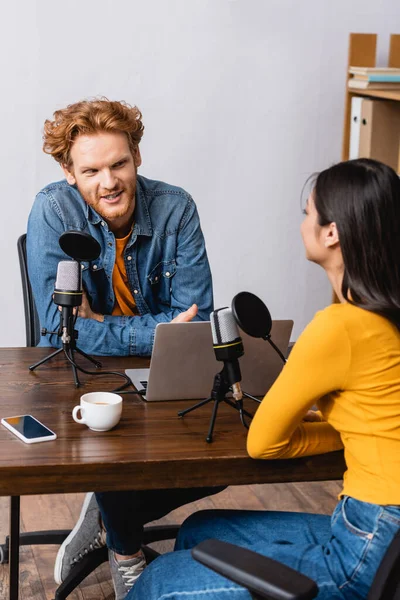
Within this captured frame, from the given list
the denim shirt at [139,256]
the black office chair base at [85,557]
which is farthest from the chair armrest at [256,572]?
the black office chair base at [85,557]

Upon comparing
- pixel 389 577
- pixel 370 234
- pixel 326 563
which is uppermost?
pixel 370 234

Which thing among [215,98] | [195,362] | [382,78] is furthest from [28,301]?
[382,78]

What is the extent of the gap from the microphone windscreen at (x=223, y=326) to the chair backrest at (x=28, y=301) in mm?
1055

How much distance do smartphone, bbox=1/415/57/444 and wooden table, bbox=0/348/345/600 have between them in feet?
0.04

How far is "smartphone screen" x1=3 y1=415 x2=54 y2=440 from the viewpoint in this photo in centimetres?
158

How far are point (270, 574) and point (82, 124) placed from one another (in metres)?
1.45

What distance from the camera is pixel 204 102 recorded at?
3.63 m

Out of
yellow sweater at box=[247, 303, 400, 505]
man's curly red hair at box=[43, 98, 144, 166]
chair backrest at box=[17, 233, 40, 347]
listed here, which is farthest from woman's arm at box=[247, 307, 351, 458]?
chair backrest at box=[17, 233, 40, 347]

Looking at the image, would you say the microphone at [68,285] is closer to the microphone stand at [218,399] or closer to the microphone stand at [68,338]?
the microphone stand at [68,338]

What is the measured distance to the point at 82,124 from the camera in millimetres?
2266

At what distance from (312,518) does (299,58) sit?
2.52m

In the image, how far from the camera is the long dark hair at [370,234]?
1479 mm

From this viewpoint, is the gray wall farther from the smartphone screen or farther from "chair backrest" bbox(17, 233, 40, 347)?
the smartphone screen

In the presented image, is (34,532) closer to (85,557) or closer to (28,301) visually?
(85,557)
